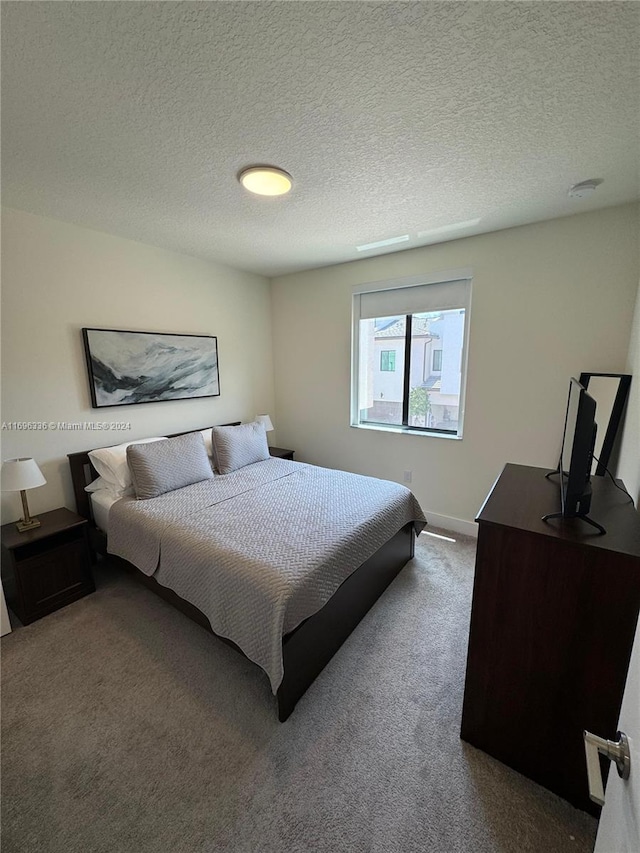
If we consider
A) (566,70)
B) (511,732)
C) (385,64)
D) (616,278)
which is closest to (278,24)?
(385,64)

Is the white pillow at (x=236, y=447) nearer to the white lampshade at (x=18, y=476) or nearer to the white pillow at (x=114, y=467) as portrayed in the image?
the white pillow at (x=114, y=467)

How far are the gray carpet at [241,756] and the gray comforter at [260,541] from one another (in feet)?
1.04

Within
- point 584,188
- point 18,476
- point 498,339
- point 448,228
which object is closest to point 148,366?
point 18,476

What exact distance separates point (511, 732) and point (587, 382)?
2153mm

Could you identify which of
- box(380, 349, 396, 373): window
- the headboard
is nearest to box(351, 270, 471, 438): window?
box(380, 349, 396, 373): window

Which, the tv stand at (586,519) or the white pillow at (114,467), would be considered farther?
the white pillow at (114,467)

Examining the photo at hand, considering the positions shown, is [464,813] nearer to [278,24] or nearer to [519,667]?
[519,667]

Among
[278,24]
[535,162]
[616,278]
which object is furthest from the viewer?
[616,278]

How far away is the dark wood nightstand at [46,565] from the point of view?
79.3 inches

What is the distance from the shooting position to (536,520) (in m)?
1.22

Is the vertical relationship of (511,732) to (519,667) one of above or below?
below

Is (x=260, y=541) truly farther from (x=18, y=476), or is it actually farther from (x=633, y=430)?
(x=633, y=430)

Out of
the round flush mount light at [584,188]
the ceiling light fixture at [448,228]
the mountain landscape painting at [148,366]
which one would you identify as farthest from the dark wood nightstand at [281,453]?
the round flush mount light at [584,188]

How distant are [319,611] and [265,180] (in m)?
2.25
